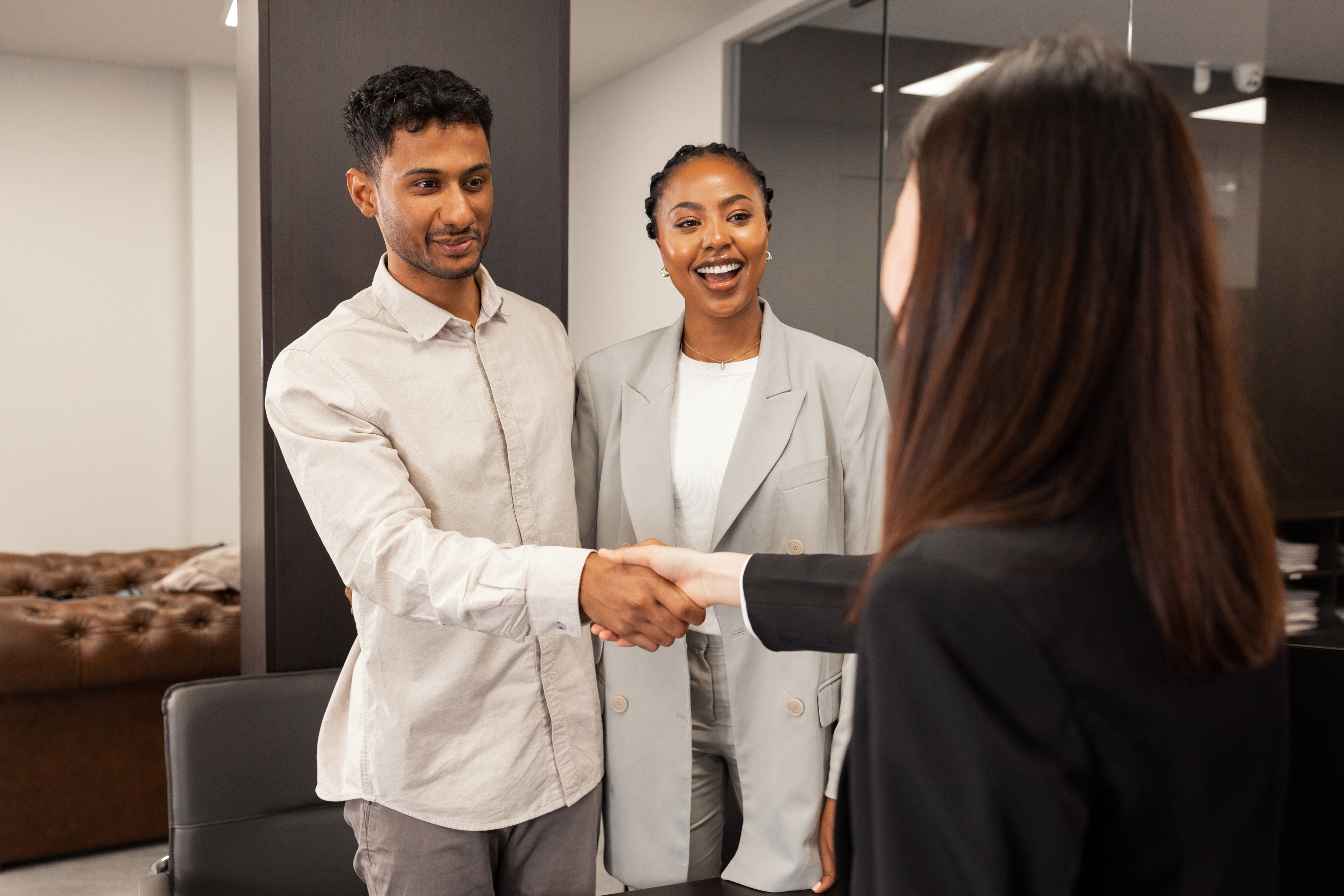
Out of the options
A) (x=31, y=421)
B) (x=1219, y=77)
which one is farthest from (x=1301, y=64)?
(x=31, y=421)

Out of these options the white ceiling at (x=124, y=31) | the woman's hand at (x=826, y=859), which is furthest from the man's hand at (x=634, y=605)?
the white ceiling at (x=124, y=31)

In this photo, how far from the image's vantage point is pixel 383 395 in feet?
4.66

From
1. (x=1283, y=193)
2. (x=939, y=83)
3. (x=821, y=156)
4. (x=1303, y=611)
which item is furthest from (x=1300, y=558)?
(x=821, y=156)

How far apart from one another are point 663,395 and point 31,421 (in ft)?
15.3

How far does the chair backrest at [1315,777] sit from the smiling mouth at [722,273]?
1.01 m

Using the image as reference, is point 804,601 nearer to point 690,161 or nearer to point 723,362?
point 723,362

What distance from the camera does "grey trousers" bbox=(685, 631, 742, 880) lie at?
1.64m

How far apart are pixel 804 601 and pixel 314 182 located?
54.8 inches

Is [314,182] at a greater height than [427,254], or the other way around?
[314,182]

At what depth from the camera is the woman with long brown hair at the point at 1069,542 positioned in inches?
20.4

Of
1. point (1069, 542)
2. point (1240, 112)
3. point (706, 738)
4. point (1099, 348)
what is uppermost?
point (1240, 112)

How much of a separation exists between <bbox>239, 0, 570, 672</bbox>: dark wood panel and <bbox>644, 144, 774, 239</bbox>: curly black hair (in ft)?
1.03

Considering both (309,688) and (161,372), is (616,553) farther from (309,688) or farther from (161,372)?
(161,372)

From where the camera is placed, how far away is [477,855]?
1447 mm
